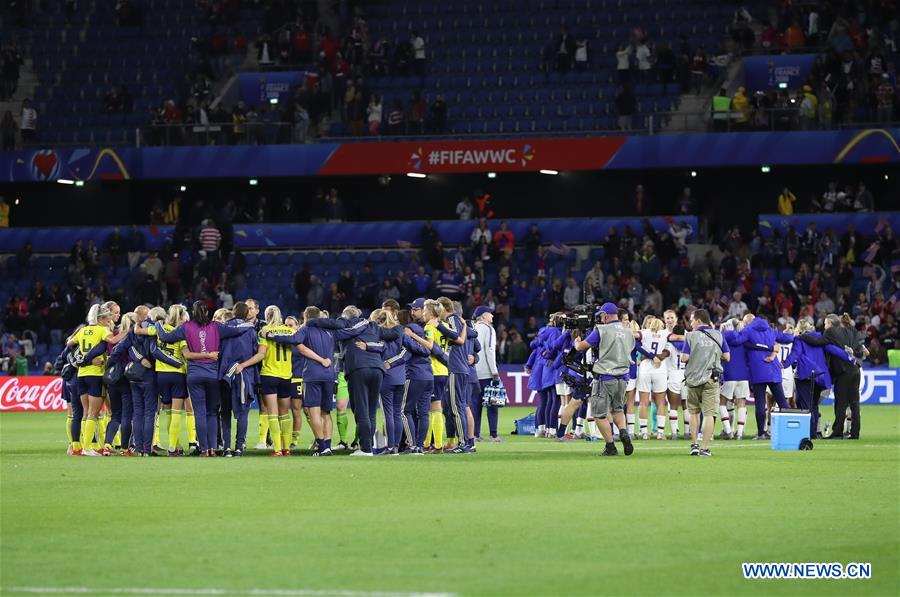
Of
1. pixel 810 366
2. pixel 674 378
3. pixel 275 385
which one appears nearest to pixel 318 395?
pixel 275 385

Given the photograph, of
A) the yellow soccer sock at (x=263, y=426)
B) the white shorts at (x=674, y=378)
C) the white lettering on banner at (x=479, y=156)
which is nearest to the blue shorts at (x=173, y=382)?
the yellow soccer sock at (x=263, y=426)

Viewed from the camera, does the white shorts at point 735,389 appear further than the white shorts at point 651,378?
No

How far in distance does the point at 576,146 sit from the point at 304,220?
10232 millimetres

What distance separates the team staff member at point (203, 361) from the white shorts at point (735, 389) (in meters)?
8.61

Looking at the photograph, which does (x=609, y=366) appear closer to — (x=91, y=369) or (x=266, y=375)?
(x=266, y=375)

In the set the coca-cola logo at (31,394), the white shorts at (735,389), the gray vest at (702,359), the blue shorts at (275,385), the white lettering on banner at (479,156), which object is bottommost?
the coca-cola logo at (31,394)

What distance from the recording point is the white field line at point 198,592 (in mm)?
10188

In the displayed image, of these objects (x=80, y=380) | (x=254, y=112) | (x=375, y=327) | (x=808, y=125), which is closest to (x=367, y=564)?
(x=375, y=327)

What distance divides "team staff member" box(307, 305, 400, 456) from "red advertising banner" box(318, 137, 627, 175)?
23.9 meters

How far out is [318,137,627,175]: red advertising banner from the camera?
4525 cm

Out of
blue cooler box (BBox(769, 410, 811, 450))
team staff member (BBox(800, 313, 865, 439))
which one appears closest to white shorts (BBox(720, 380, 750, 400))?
team staff member (BBox(800, 313, 865, 439))

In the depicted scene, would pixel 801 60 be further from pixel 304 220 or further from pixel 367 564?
pixel 367 564
